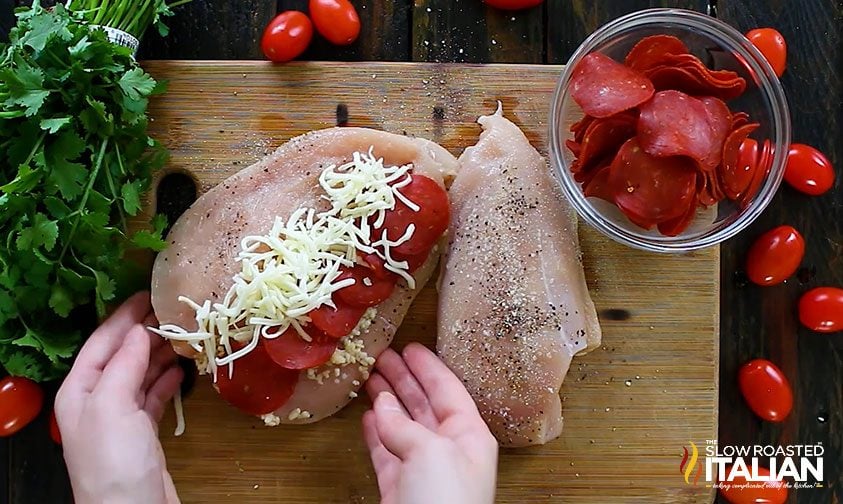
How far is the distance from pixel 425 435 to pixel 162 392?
710mm

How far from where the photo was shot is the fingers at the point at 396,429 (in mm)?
1657

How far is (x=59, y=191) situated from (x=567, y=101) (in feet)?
4.07

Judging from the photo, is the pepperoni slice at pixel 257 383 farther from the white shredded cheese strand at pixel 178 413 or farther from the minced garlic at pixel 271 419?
the white shredded cheese strand at pixel 178 413

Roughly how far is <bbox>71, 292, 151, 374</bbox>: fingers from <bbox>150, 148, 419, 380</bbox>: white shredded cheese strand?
0.40ft

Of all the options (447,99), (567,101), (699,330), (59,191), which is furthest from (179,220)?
(699,330)

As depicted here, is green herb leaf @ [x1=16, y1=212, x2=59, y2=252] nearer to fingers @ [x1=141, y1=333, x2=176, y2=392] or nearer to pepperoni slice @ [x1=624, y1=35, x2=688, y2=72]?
fingers @ [x1=141, y1=333, x2=176, y2=392]

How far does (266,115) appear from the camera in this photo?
202 cm

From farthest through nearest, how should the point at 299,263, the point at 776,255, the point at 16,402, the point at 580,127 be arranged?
the point at 776,255 < the point at 16,402 < the point at 580,127 < the point at 299,263

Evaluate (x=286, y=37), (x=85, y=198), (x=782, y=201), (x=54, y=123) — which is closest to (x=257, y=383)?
(x=85, y=198)

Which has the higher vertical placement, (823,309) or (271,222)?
(271,222)

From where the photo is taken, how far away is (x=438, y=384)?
6.10 ft

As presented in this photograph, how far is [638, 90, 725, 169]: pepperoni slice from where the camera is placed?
169 centimetres

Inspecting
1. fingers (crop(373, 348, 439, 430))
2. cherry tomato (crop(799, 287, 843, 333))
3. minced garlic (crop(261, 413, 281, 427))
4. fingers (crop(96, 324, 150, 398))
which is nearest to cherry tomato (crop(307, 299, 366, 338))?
fingers (crop(373, 348, 439, 430))

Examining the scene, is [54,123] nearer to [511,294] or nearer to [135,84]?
→ [135,84]
